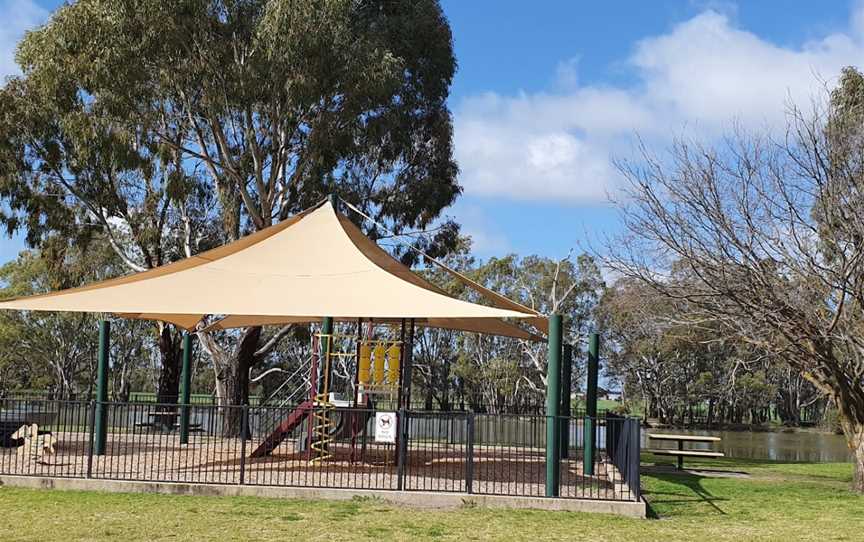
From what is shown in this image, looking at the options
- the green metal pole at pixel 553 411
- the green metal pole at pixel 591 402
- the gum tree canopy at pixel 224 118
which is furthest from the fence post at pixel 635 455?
the gum tree canopy at pixel 224 118

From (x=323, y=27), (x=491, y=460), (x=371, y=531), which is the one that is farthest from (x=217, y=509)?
(x=323, y=27)

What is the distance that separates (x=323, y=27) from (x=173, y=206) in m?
7.53

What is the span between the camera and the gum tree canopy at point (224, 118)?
18859 millimetres

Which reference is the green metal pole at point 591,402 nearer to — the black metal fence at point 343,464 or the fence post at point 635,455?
the black metal fence at point 343,464

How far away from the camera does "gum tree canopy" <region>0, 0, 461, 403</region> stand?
18859 millimetres

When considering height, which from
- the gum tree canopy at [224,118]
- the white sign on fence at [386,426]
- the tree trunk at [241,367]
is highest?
the gum tree canopy at [224,118]

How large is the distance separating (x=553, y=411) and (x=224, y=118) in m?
13.2

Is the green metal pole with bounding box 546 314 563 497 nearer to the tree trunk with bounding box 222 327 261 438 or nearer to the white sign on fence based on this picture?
the white sign on fence

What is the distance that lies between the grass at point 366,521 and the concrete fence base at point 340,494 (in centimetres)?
18

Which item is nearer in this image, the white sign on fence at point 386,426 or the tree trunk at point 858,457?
the white sign on fence at point 386,426

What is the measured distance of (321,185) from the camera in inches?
867

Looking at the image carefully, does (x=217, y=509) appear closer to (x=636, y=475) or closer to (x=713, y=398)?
(x=636, y=475)

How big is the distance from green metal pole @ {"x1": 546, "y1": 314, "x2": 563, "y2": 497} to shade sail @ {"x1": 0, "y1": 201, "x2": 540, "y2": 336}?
56cm

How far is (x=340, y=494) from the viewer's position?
394 inches
